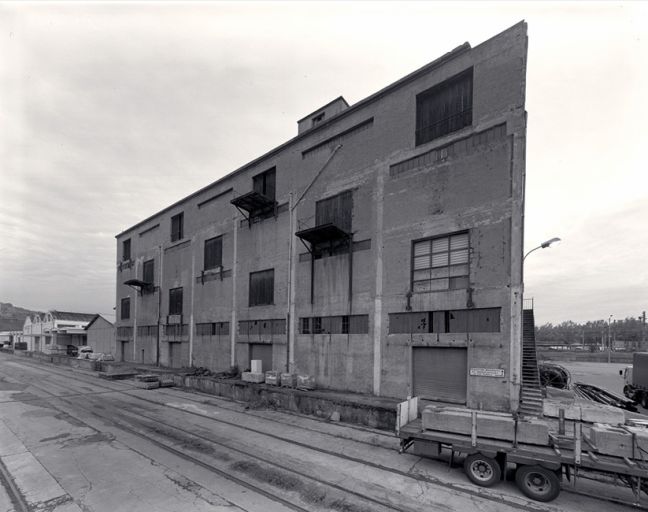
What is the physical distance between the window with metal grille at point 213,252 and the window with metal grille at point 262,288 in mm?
5241

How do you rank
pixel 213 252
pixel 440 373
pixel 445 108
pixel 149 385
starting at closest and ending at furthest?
pixel 440 373 → pixel 445 108 → pixel 149 385 → pixel 213 252

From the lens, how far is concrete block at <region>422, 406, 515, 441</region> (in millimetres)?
8820

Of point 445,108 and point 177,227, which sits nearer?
point 445,108

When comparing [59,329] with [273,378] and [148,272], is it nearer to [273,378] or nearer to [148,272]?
[148,272]

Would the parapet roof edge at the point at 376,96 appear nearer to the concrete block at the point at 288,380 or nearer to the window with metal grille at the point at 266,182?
the window with metal grille at the point at 266,182

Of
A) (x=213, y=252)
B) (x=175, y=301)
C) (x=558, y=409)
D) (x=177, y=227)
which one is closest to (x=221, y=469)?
(x=558, y=409)

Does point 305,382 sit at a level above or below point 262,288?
below

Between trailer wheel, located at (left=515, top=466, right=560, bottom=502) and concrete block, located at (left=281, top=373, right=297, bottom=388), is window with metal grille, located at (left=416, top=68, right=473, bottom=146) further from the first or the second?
concrete block, located at (left=281, top=373, right=297, bottom=388)

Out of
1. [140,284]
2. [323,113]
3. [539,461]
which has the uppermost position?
[323,113]

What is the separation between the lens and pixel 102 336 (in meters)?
51.9

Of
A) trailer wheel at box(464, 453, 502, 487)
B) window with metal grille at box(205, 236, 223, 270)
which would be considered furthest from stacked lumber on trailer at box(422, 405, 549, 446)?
window with metal grille at box(205, 236, 223, 270)

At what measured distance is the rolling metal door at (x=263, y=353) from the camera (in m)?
25.3

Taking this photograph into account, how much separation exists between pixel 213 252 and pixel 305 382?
54.0ft

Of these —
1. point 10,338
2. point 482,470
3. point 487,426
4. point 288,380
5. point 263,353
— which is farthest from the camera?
point 10,338
